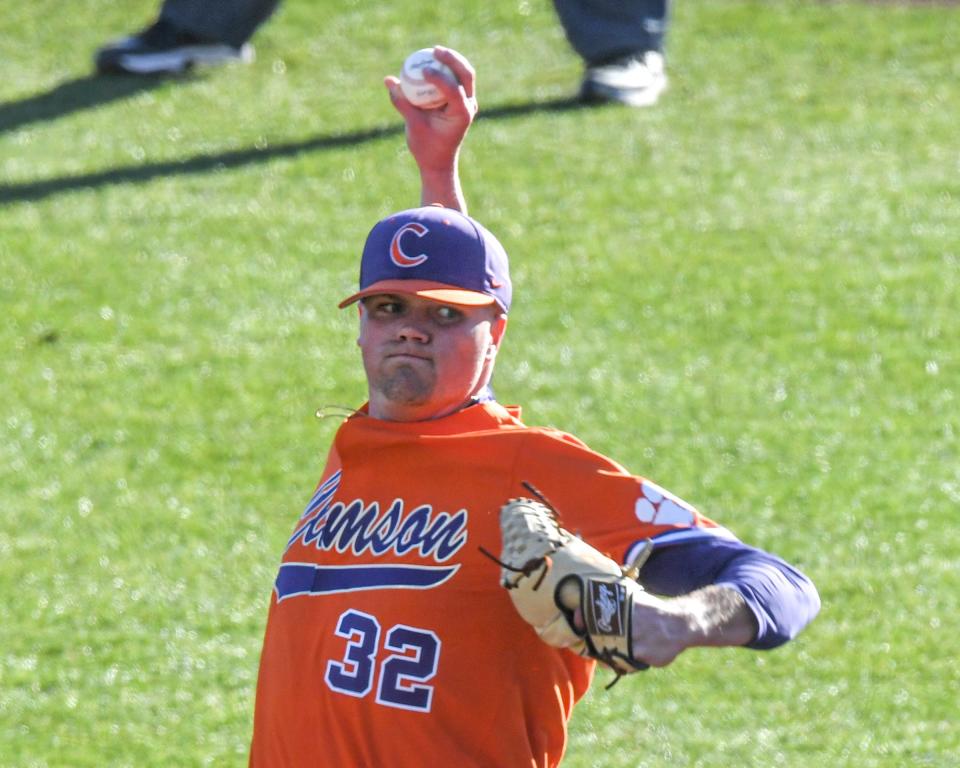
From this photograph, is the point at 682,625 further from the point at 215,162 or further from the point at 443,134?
the point at 215,162

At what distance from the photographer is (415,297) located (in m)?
3.02

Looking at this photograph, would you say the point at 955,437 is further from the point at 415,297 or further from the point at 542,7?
the point at 542,7

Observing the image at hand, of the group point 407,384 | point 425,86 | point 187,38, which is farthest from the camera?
point 187,38

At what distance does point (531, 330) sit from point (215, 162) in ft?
8.07

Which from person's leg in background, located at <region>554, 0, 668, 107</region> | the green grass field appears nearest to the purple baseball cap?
the green grass field

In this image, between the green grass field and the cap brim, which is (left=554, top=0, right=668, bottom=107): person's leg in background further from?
the cap brim

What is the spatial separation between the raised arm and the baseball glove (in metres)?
1.27

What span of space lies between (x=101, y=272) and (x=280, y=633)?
4906 millimetres

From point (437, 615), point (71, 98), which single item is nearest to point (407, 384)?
point (437, 615)

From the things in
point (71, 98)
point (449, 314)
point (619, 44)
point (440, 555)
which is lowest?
point (71, 98)

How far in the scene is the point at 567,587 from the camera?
2.44 metres

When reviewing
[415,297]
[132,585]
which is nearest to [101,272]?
[132,585]

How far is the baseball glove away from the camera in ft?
7.80

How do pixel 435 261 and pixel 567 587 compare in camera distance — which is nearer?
pixel 567 587
